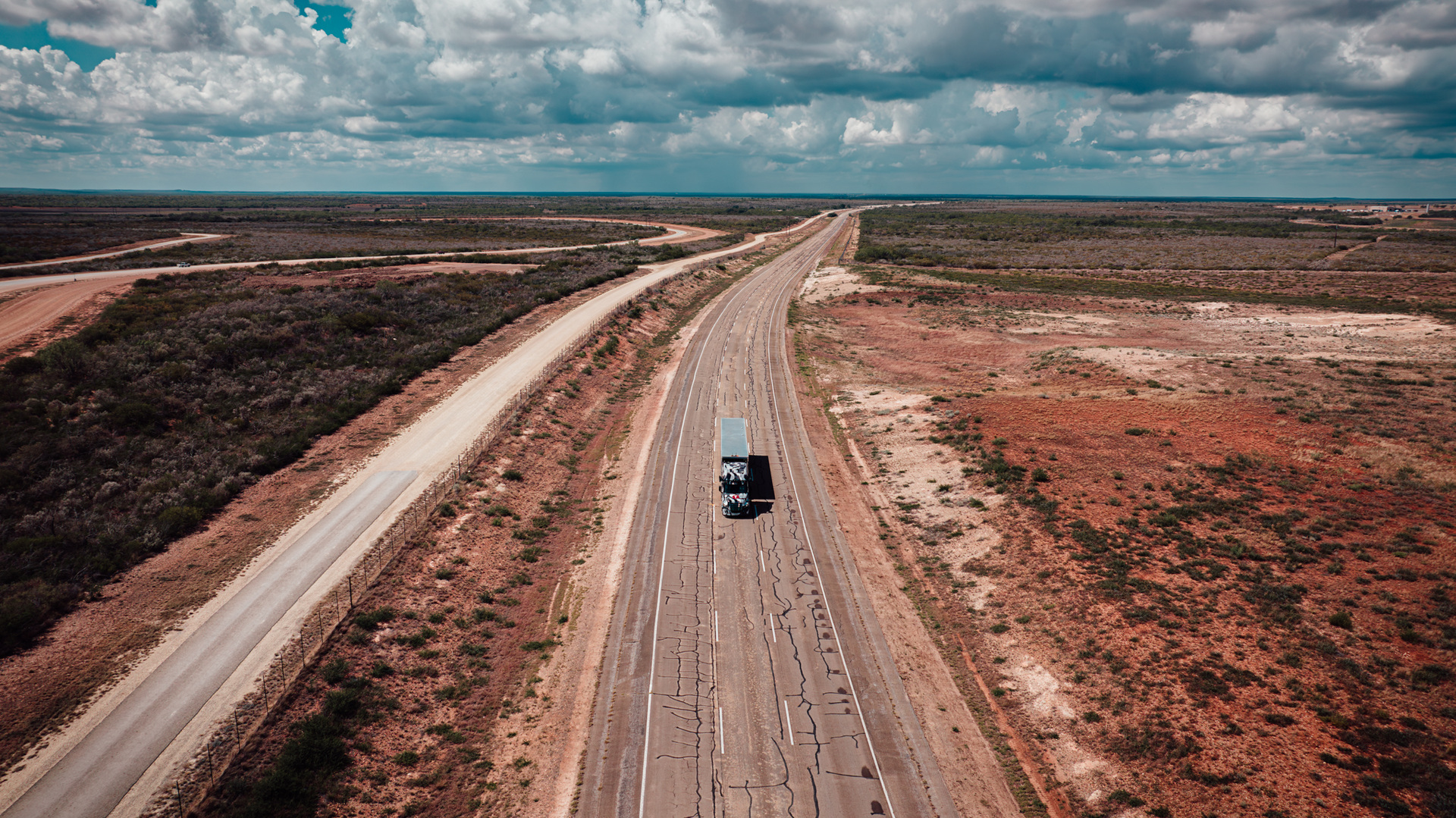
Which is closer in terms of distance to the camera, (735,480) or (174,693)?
(174,693)

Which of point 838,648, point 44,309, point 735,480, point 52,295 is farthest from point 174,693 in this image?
point 52,295

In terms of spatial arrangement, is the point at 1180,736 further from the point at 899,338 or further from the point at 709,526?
the point at 899,338

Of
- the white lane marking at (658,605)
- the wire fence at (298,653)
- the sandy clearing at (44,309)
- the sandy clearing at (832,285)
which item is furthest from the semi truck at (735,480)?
the sandy clearing at (832,285)

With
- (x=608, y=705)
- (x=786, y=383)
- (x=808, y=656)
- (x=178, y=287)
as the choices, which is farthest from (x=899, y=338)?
(x=178, y=287)

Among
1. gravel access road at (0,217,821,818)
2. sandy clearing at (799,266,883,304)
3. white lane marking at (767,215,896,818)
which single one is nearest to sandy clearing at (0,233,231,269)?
gravel access road at (0,217,821,818)

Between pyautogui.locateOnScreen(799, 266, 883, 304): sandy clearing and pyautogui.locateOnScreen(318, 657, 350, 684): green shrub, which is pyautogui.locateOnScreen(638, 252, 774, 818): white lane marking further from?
pyautogui.locateOnScreen(799, 266, 883, 304): sandy clearing

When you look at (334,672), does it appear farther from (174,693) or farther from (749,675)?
(749,675)

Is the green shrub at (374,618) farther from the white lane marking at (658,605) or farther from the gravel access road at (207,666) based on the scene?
the white lane marking at (658,605)
